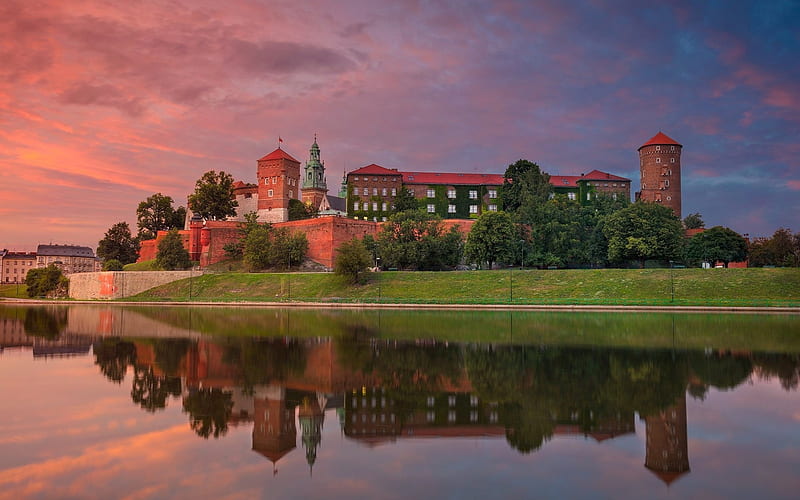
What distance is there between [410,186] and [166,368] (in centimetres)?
5624

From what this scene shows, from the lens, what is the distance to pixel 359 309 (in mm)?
33062

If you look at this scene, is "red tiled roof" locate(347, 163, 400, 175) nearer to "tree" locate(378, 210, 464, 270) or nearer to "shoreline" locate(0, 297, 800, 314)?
"tree" locate(378, 210, 464, 270)

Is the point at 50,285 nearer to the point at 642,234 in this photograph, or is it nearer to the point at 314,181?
the point at 314,181

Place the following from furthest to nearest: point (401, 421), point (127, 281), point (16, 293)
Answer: point (16, 293)
point (127, 281)
point (401, 421)

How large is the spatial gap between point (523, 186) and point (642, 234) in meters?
14.8

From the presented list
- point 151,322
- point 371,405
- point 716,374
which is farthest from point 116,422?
point 151,322

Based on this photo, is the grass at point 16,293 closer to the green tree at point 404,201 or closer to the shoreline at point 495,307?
the shoreline at point 495,307

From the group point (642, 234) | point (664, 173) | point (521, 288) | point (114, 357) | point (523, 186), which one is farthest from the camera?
point (664, 173)

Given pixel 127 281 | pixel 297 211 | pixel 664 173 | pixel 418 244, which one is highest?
pixel 664 173

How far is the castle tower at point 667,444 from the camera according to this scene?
6051mm

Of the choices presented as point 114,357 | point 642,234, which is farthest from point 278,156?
point 114,357

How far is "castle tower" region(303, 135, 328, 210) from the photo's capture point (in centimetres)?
7394

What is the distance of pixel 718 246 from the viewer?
176 ft

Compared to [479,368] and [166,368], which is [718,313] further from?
[166,368]
